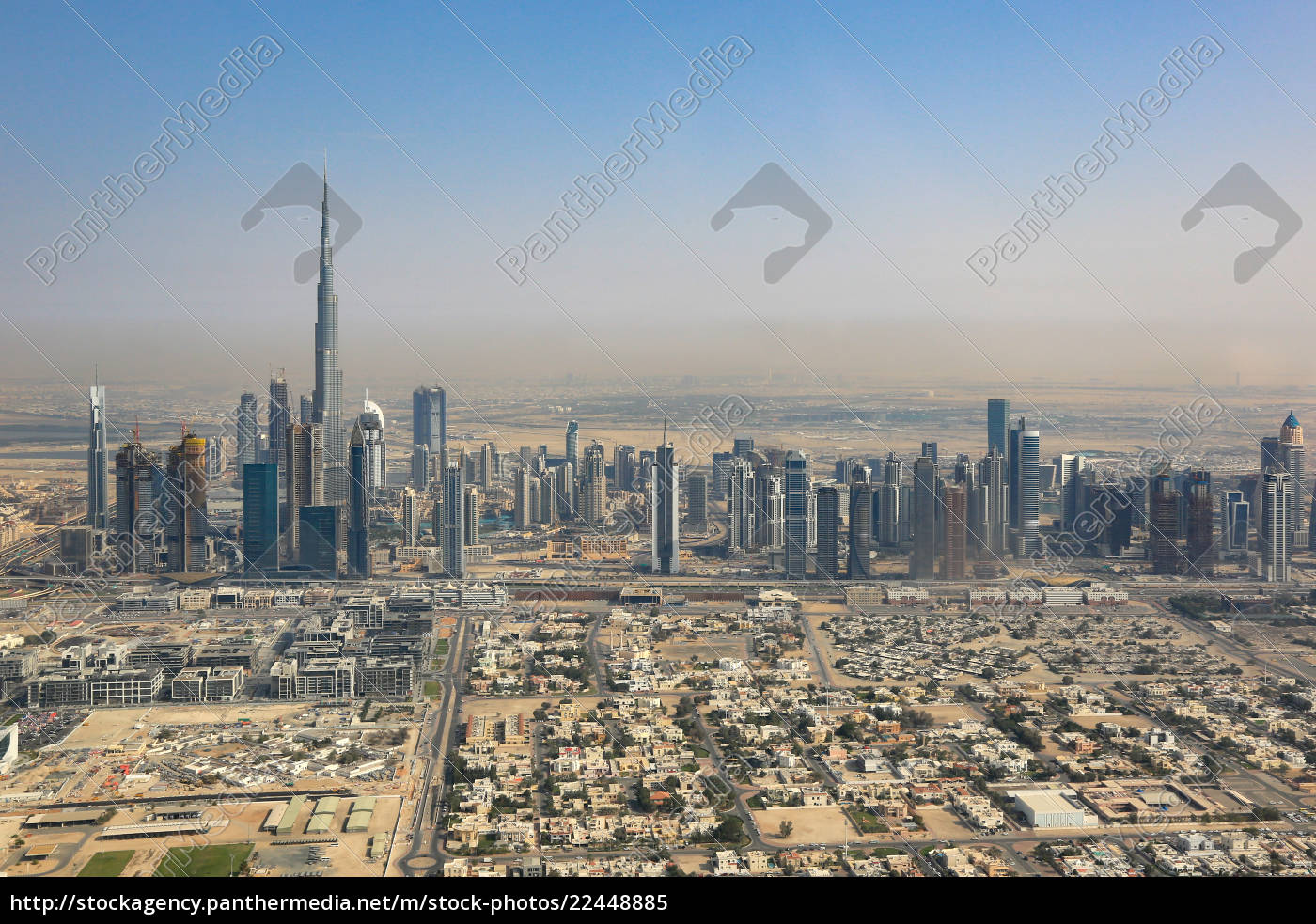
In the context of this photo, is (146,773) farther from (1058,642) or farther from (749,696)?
(1058,642)

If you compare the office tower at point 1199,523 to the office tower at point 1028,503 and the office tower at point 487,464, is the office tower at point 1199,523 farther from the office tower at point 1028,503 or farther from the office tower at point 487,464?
the office tower at point 487,464

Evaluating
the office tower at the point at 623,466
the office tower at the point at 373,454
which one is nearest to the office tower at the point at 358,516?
the office tower at the point at 373,454

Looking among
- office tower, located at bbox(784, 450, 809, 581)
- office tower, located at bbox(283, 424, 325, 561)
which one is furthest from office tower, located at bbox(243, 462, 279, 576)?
office tower, located at bbox(784, 450, 809, 581)

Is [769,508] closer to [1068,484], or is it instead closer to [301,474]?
[1068,484]

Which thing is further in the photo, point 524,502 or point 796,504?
point 524,502

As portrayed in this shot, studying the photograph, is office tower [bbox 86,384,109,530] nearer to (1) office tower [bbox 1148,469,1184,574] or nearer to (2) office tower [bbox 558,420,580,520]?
(2) office tower [bbox 558,420,580,520]

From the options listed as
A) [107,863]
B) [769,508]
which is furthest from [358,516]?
[107,863]

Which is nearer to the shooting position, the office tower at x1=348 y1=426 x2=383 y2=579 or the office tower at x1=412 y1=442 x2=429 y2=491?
the office tower at x1=348 y1=426 x2=383 y2=579
